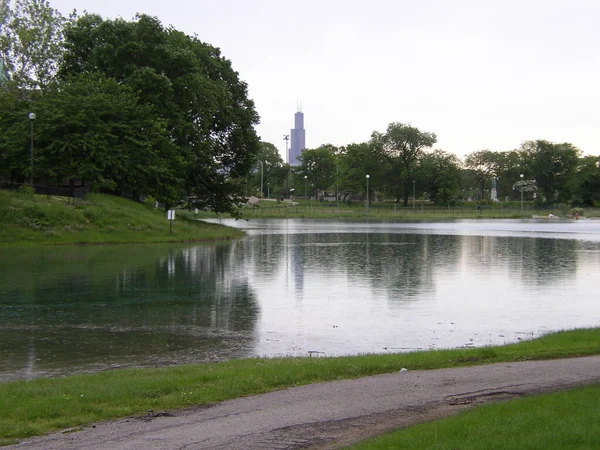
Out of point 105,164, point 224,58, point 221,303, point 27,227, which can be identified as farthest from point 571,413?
point 224,58

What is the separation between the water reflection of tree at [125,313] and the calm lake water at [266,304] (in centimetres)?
4

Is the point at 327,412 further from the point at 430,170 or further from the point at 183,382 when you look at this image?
the point at 430,170

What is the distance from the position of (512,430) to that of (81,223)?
40440 mm

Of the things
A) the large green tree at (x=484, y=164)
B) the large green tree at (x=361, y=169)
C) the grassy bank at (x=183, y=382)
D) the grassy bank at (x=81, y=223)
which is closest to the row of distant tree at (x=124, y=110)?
the grassy bank at (x=81, y=223)

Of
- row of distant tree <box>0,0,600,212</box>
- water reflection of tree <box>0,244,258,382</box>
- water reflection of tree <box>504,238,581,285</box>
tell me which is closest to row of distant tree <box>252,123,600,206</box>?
row of distant tree <box>0,0,600,212</box>

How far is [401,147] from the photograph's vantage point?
142 meters

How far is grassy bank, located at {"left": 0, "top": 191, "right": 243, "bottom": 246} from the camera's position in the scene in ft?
134

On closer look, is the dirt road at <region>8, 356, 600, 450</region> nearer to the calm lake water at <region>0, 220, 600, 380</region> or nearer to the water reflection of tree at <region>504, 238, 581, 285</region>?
the calm lake water at <region>0, 220, 600, 380</region>

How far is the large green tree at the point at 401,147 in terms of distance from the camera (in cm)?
13988

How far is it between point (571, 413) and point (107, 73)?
169ft

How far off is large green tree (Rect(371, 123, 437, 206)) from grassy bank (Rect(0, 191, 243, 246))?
9349 centimetres

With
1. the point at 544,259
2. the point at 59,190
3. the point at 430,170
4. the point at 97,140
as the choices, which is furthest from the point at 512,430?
the point at 430,170

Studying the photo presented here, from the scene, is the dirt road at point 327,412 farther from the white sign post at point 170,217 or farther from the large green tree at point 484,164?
the large green tree at point 484,164

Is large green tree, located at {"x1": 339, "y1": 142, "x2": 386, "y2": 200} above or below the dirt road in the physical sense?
above
